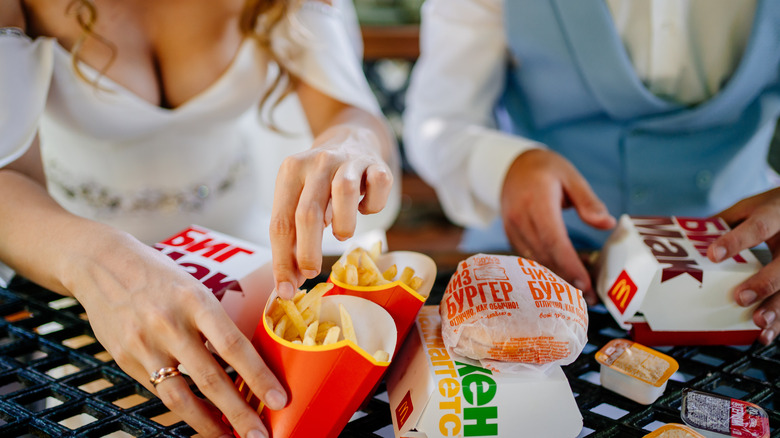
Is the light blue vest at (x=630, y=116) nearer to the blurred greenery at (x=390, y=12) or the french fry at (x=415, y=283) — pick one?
the french fry at (x=415, y=283)

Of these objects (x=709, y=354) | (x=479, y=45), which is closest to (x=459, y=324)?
(x=709, y=354)

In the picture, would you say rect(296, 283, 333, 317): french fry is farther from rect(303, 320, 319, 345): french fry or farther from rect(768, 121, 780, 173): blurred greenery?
rect(768, 121, 780, 173): blurred greenery

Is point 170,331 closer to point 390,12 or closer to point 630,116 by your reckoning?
point 630,116

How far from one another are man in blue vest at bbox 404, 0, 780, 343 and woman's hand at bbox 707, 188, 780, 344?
0.81 feet

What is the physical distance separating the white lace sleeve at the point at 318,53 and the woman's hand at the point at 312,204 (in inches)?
24.7

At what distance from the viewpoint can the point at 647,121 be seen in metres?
1.40

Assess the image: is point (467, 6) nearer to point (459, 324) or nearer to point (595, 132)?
point (595, 132)

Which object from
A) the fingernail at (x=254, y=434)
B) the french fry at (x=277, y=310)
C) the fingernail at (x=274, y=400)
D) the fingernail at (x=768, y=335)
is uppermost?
the french fry at (x=277, y=310)

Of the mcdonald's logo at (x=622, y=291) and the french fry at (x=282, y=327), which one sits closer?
the french fry at (x=282, y=327)

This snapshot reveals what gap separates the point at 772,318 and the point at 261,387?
750 millimetres

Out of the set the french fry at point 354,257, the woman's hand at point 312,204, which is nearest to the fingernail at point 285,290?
the woman's hand at point 312,204

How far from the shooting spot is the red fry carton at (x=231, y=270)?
0.81 m

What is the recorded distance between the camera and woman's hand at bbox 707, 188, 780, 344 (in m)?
0.86

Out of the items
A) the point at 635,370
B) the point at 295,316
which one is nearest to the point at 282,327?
the point at 295,316
